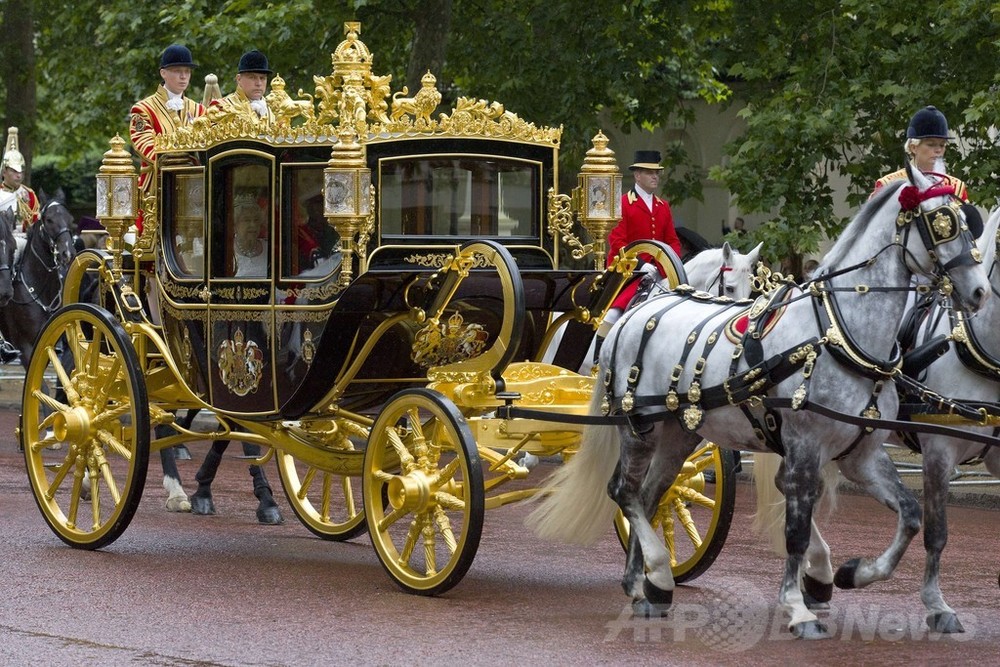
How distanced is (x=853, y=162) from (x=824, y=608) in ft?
33.6

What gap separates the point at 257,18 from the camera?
1862cm

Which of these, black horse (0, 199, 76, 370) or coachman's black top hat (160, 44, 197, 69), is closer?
coachman's black top hat (160, 44, 197, 69)

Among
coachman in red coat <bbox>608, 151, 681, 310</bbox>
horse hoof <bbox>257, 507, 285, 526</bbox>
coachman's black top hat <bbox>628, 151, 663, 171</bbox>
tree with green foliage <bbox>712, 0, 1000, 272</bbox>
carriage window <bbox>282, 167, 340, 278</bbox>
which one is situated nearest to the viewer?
carriage window <bbox>282, 167, 340, 278</bbox>

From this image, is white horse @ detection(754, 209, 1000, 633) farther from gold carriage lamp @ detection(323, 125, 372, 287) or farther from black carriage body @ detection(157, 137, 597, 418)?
gold carriage lamp @ detection(323, 125, 372, 287)

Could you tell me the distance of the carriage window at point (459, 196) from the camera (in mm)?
8508

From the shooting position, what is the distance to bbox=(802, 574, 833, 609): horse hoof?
730cm

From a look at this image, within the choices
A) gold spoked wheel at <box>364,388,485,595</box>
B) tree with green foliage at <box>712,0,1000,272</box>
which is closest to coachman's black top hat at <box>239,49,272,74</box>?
gold spoked wheel at <box>364,388,485,595</box>

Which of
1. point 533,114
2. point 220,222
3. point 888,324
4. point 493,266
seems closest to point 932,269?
point 888,324

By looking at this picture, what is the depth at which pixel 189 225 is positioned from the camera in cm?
916

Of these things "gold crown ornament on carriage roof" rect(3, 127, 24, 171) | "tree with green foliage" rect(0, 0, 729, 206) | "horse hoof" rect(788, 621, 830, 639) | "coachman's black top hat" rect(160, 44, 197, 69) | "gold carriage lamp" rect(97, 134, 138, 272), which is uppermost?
"tree with green foliage" rect(0, 0, 729, 206)

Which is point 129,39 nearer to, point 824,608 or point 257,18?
point 257,18

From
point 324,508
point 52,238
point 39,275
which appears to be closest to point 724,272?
point 324,508

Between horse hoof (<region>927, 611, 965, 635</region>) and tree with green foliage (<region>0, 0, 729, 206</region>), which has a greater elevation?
tree with green foliage (<region>0, 0, 729, 206</region>)

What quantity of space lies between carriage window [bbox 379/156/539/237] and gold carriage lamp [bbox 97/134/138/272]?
67.0 inches
